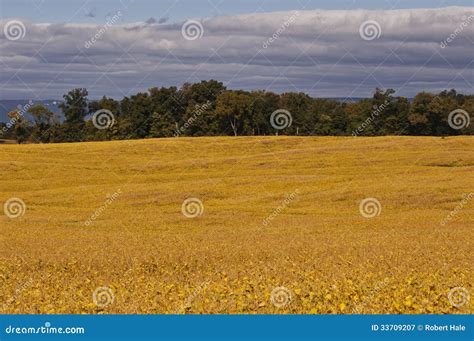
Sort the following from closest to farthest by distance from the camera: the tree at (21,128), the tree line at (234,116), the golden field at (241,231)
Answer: the golden field at (241,231) < the tree line at (234,116) < the tree at (21,128)

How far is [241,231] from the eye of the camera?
33.8 m

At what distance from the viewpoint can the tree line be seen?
382ft

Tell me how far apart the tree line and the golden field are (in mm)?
28754

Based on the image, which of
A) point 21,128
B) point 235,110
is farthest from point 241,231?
point 21,128

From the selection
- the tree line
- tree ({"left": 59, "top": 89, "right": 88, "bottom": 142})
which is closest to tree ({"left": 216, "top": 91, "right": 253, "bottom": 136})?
the tree line

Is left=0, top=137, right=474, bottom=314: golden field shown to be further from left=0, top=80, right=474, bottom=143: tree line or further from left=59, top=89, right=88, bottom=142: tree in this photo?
left=59, top=89, right=88, bottom=142: tree

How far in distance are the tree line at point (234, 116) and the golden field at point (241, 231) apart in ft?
94.3

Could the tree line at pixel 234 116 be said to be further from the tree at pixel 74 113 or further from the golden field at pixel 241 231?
the golden field at pixel 241 231

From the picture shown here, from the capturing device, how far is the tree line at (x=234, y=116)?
382ft

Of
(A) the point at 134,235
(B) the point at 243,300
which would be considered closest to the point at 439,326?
(B) the point at 243,300

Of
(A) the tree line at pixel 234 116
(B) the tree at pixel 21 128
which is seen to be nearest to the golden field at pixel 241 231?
(A) the tree line at pixel 234 116

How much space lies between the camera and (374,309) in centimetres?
1212

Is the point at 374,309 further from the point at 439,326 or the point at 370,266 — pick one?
the point at 370,266

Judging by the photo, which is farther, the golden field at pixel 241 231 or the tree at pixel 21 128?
the tree at pixel 21 128
